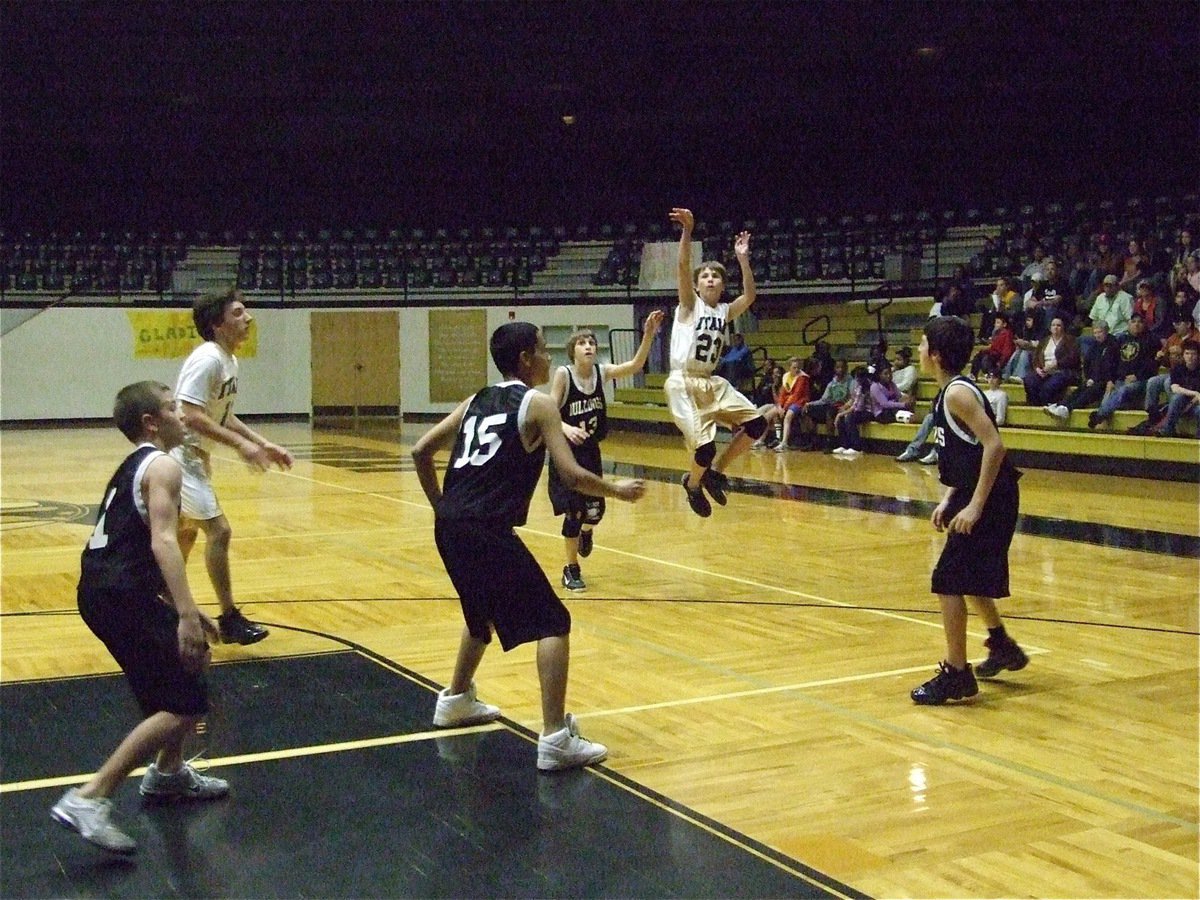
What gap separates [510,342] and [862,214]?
2028 centimetres

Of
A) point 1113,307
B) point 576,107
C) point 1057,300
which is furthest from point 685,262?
point 576,107

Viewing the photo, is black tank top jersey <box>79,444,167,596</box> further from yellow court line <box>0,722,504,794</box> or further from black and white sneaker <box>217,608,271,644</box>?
black and white sneaker <box>217,608,271,644</box>

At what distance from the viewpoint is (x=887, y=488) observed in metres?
12.8

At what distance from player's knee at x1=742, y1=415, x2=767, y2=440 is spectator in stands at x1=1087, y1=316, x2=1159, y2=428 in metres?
6.68

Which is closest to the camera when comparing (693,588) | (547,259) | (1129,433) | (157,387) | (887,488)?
(157,387)

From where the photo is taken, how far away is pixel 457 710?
15.8 ft

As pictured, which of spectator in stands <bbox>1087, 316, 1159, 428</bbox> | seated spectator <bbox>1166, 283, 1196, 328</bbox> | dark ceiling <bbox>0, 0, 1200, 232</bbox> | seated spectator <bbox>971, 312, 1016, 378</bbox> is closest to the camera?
spectator in stands <bbox>1087, 316, 1159, 428</bbox>

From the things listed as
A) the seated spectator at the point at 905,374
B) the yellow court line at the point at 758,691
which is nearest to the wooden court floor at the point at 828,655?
the yellow court line at the point at 758,691

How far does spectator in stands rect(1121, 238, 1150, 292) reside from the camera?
51.0ft

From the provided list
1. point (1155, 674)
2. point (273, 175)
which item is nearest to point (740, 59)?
point (273, 175)

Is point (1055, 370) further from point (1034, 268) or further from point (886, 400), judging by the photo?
point (1034, 268)

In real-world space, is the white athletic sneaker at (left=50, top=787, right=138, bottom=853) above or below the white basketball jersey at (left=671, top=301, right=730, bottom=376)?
below

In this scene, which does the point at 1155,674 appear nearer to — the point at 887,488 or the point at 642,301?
the point at 887,488

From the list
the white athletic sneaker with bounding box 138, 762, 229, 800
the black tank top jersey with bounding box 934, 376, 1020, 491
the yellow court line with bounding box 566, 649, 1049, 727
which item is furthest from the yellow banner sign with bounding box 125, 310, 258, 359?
the white athletic sneaker with bounding box 138, 762, 229, 800
